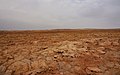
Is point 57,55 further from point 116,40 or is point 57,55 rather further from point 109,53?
point 116,40

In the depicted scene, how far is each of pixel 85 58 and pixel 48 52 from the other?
2008 mm

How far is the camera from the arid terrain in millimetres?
6523

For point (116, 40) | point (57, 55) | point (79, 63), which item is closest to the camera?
point (79, 63)

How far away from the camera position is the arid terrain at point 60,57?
257 inches

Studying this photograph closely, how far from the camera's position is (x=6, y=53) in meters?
7.92

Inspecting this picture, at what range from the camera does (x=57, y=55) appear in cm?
751

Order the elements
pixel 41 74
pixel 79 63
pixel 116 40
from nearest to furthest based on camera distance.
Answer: pixel 41 74
pixel 79 63
pixel 116 40

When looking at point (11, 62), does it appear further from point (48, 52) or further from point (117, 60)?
point (117, 60)

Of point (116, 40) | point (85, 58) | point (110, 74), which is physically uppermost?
point (116, 40)

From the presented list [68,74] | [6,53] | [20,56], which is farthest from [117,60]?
[6,53]

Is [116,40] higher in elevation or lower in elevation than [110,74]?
higher

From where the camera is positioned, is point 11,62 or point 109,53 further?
point 109,53

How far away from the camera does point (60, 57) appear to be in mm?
7367

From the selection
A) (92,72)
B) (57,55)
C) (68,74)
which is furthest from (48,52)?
(92,72)
